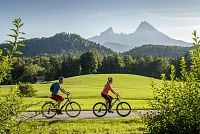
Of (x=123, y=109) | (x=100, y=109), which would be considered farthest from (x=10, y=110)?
(x=123, y=109)

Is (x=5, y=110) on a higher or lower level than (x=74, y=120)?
A: higher

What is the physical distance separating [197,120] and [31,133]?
281cm

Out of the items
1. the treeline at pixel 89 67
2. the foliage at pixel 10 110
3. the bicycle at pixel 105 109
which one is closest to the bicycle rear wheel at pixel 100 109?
the bicycle at pixel 105 109

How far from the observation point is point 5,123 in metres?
4.51

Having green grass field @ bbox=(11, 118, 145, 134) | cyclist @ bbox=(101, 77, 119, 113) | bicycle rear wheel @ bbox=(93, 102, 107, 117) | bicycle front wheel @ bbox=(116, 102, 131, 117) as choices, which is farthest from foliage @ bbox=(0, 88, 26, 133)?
bicycle front wheel @ bbox=(116, 102, 131, 117)

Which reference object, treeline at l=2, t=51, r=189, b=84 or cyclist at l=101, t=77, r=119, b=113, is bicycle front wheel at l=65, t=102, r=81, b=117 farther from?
treeline at l=2, t=51, r=189, b=84

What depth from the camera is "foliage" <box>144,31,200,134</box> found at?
5.93 metres

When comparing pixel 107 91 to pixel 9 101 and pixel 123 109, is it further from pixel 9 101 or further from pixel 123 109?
pixel 9 101

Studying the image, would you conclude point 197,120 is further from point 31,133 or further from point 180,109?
point 31,133

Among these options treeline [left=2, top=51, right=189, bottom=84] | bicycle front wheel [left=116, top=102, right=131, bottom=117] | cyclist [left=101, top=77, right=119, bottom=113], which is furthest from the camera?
treeline [left=2, top=51, right=189, bottom=84]

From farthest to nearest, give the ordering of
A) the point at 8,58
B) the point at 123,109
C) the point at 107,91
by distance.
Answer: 1. the point at 123,109
2. the point at 107,91
3. the point at 8,58

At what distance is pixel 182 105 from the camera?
5988 millimetres

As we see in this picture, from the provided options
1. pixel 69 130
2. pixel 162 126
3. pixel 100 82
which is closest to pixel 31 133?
pixel 162 126

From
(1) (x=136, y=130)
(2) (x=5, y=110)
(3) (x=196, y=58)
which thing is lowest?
(1) (x=136, y=130)
